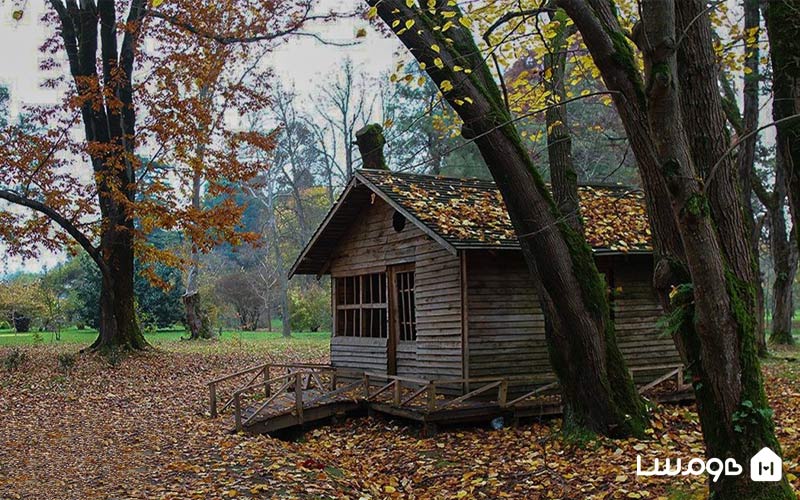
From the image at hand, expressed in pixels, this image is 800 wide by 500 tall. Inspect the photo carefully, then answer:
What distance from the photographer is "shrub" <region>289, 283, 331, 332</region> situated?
140 feet

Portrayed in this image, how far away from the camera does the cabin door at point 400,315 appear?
15.1 metres

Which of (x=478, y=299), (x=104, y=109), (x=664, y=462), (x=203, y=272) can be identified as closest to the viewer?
(x=664, y=462)

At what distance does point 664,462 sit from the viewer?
862cm

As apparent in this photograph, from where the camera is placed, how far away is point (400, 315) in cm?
1543

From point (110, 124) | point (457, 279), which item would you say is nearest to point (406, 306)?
point (457, 279)

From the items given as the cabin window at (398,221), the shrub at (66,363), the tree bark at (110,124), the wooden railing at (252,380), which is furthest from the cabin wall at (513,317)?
the tree bark at (110,124)

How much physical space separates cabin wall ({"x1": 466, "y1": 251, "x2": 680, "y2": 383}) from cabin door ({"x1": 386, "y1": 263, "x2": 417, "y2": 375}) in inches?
87.0

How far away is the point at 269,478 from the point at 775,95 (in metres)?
7.28

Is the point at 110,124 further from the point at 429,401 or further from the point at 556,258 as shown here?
the point at 556,258

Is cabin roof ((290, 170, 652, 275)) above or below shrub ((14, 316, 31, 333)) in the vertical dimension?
above

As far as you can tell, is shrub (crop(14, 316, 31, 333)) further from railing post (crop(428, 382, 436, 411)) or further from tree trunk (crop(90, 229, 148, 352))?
railing post (crop(428, 382, 436, 411))

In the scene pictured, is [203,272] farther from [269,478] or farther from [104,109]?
[269,478]

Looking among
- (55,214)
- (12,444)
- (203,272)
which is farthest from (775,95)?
(203,272)

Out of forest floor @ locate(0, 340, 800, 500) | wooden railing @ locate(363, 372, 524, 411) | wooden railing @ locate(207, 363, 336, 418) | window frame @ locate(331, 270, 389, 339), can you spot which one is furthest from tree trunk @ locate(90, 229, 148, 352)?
wooden railing @ locate(363, 372, 524, 411)
